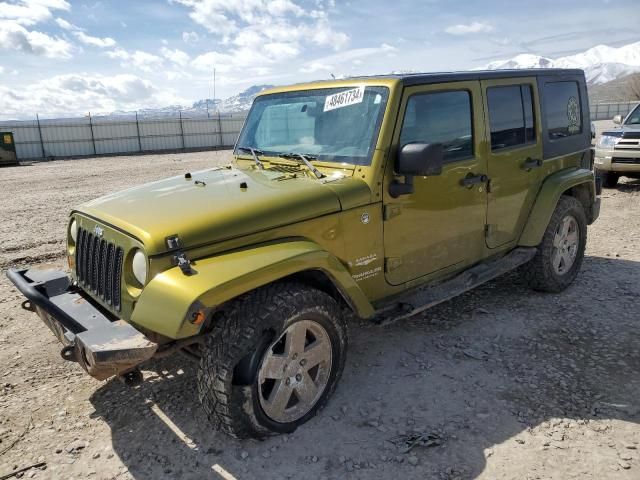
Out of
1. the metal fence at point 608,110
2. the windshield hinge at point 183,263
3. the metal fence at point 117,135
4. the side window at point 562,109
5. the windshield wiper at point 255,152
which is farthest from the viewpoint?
the metal fence at point 608,110

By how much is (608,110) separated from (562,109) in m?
54.2

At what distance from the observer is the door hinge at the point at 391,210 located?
343 cm

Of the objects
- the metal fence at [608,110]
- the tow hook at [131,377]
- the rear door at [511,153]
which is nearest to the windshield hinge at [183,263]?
the tow hook at [131,377]

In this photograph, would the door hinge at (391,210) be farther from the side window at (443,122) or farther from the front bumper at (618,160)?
the front bumper at (618,160)

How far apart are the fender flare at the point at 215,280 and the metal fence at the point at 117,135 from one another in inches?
1036

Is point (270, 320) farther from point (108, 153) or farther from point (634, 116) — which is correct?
point (108, 153)

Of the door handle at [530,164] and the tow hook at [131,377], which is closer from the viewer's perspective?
the tow hook at [131,377]

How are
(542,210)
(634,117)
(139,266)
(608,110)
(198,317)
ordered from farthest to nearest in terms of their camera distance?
(608,110) → (634,117) → (542,210) → (139,266) → (198,317)

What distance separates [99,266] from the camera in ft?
10.1

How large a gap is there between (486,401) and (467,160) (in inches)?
70.0

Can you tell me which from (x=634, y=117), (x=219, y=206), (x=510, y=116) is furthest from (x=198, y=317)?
(x=634, y=117)

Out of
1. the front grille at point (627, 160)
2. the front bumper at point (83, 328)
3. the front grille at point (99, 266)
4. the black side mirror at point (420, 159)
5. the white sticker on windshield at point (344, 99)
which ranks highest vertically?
the white sticker on windshield at point (344, 99)

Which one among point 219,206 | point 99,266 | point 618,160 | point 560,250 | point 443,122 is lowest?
point 560,250

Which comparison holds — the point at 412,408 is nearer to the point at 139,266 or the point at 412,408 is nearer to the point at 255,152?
the point at 139,266
